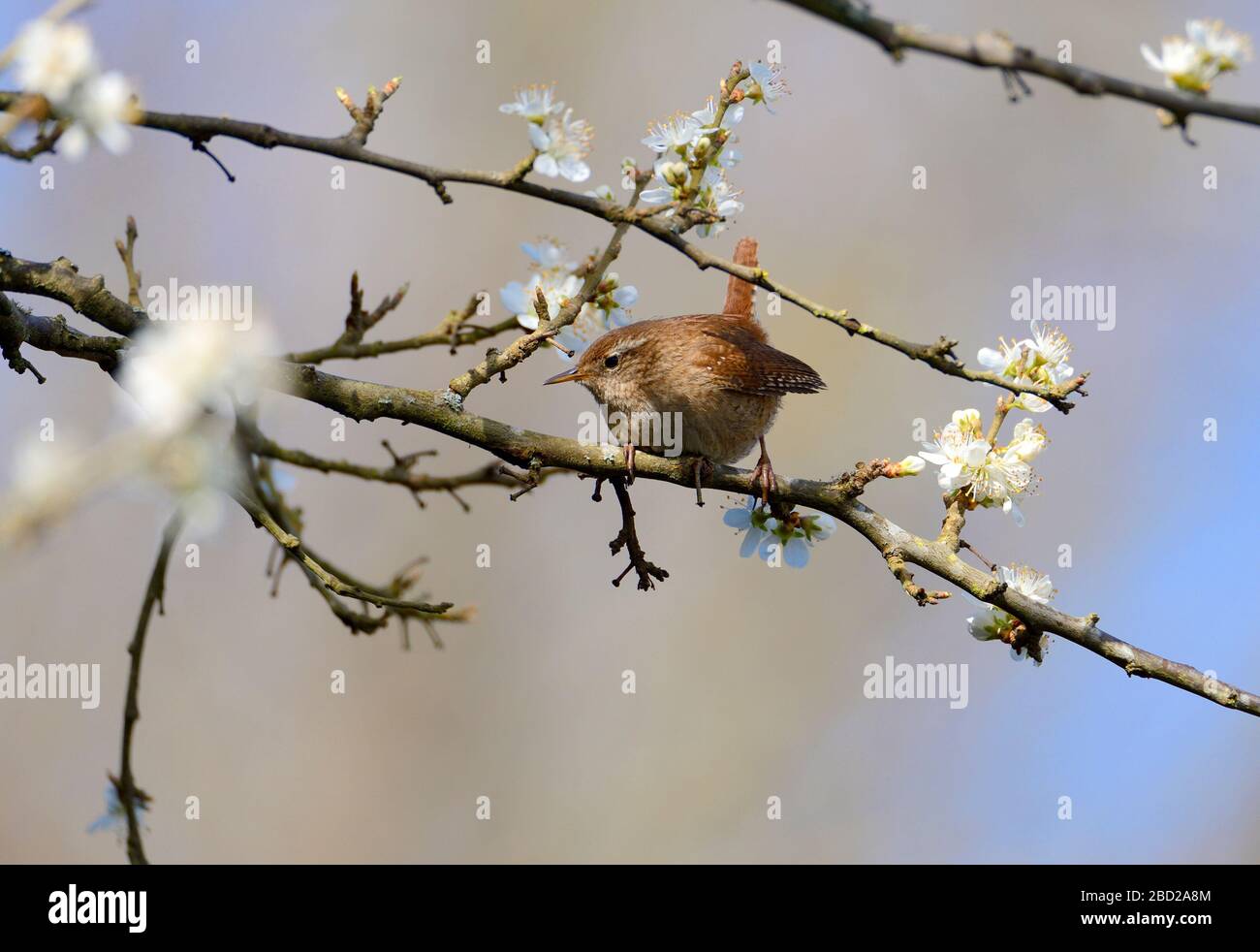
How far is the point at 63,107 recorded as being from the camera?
1565 millimetres

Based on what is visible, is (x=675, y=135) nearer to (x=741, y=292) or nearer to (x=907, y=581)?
(x=907, y=581)

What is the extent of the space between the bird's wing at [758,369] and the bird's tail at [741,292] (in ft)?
1.21

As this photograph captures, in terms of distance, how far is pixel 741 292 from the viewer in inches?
158

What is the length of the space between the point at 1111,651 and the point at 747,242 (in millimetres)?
2083

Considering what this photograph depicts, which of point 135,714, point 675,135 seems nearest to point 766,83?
point 675,135

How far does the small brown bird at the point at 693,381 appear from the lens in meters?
3.37

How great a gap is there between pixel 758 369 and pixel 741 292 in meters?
0.63

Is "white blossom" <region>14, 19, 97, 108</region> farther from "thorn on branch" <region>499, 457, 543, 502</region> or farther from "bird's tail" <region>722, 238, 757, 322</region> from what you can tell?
"bird's tail" <region>722, 238, 757, 322</region>

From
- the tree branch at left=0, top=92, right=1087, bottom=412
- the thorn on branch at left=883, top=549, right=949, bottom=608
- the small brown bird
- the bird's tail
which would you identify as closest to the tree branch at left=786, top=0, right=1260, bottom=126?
the tree branch at left=0, top=92, right=1087, bottom=412

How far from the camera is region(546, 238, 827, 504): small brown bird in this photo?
337cm

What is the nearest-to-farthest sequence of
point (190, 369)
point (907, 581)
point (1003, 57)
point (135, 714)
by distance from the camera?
point (190, 369)
point (1003, 57)
point (907, 581)
point (135, 714)

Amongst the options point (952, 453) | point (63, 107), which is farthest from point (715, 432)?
point (63, 107)

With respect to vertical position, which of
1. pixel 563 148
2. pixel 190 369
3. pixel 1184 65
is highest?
pixel 563 148

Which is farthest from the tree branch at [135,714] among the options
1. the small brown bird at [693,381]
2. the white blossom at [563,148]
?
the small brown bird at [693,381]
